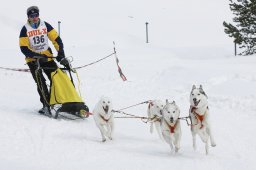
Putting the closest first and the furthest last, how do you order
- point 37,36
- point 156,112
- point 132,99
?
point 156,112
point 37,36
point 132,99

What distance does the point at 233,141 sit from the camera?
7.71 m

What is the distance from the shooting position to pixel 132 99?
11875 mm

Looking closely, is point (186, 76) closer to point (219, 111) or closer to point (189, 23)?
point (219, 111)

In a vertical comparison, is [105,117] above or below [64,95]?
below

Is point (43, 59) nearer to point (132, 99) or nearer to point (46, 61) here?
point (46, 61)

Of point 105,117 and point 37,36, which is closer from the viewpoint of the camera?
point 105,117

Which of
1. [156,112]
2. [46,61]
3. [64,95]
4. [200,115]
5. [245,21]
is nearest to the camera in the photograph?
[200,115]

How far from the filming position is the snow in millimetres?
6594

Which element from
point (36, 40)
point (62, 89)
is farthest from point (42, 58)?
point (62, 89)

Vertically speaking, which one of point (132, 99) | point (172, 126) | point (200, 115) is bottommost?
point (132, 99)

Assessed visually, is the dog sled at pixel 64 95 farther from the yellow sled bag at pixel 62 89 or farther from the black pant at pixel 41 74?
the black pant at pixel 41 74

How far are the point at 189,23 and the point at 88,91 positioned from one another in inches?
820

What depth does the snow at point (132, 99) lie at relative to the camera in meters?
6.59

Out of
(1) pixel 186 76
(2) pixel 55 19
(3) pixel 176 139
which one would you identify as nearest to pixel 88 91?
(1) pixel 186 76
